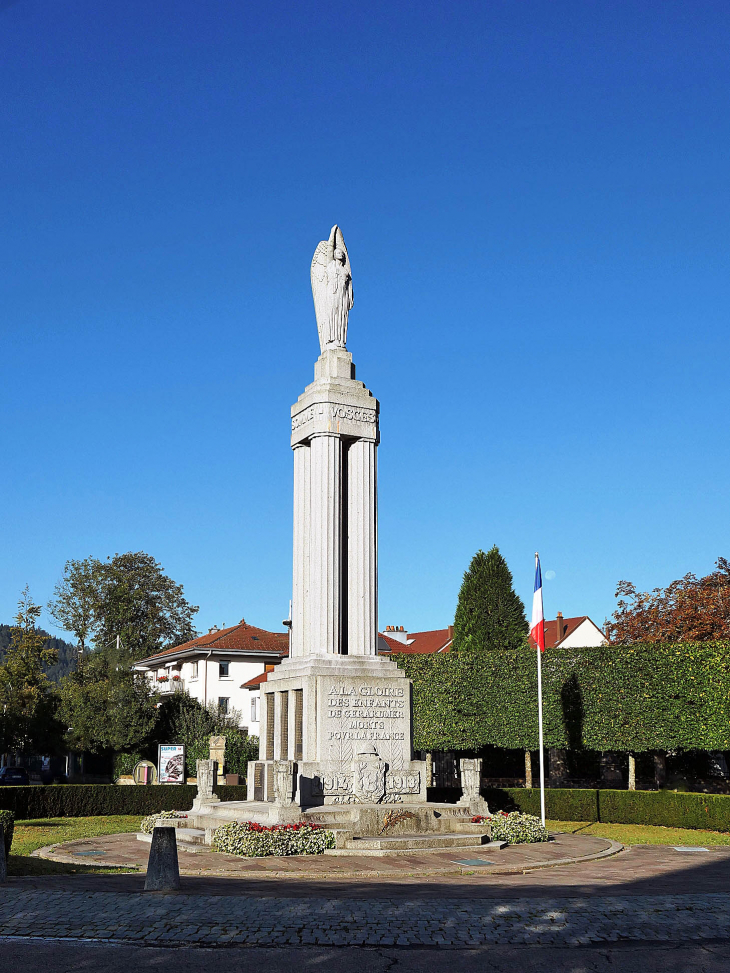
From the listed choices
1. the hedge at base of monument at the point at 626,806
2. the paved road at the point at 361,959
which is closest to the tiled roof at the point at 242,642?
the hedge at base of monument at the point at 626,806

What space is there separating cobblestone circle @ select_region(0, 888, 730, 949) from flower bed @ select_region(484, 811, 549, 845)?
27.7 feet

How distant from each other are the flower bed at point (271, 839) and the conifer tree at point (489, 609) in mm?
31379

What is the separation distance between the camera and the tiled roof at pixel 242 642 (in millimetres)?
64731

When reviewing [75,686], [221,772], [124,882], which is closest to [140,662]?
[75,686]

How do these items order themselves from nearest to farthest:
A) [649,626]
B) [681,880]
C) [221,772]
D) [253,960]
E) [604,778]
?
[253,960] → [681,880] → [604,778] → [221,772] → [649,626]

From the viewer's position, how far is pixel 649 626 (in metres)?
53.7

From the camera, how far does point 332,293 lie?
2786 cm

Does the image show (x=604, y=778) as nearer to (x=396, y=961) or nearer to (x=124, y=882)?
(x=124, y=882)

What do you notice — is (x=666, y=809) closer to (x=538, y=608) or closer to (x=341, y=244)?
(x=538, y=608)

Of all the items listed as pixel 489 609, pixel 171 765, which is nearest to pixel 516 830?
pixel 171 765

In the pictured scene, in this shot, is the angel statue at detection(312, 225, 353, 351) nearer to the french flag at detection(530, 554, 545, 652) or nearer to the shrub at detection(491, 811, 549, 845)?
the french flag at detection(530, 554, 545, 652)

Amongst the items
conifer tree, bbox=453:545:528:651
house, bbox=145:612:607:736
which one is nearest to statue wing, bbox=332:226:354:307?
conifer tree, bbox=453:545:528:651

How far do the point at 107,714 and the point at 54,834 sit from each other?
30530mm

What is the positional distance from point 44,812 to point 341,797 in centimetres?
1357
